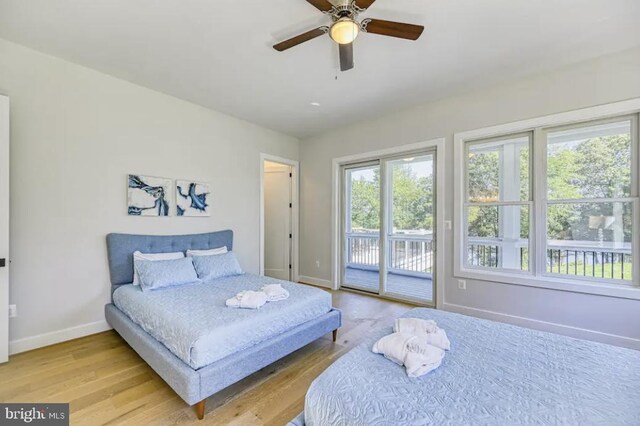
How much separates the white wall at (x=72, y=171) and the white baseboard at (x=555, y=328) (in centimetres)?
374

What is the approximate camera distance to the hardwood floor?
1744 mm

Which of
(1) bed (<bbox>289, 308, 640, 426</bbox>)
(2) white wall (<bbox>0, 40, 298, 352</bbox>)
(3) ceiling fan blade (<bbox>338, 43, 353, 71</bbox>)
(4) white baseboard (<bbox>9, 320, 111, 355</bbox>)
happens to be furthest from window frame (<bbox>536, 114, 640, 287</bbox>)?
(4) white baseboard (<bbox>9, 320, 111, 355</bbox>)

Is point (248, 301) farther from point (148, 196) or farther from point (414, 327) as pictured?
point (148, 196)

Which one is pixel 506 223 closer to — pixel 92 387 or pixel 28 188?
pixel 92 387

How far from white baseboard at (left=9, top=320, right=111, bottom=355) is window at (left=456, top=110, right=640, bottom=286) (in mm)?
4192

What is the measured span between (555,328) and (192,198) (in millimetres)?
4470

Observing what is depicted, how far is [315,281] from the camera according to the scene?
5.03 metres

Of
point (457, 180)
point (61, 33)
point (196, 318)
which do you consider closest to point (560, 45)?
point (457, 180)

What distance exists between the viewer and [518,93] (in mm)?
3070

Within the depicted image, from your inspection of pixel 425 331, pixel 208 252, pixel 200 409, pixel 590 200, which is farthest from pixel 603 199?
pixel 208 252

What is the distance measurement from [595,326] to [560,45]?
2.67 m

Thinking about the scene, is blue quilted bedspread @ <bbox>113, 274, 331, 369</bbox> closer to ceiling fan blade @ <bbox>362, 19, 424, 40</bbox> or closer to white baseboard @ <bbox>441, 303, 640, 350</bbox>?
white baseboard @ <bbox>441, 303, 640, 350</bbox>

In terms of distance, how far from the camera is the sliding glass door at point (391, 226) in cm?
399

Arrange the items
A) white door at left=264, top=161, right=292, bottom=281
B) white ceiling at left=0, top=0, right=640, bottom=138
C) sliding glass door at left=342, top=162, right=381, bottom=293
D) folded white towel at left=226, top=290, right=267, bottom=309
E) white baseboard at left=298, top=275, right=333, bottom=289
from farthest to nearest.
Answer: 1. white door at left=264, top=161, right=292, bottom=281
2. white baseboard at left=298, top=275, right=333, bottom=289
3. sliding glass door at left=342, top=162, right=381, bottom=293
4. folded white towel at left=226, top=290, right=267, bottom=309
5. white ceiling at left=0, top=0, right=640, bottom=138
